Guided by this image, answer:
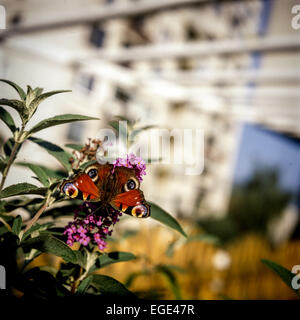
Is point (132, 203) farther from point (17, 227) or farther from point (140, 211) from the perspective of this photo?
point (17, 227)

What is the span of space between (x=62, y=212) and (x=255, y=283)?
3.39 metres

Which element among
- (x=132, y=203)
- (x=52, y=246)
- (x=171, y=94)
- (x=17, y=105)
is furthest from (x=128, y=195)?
(x=171, y=94)

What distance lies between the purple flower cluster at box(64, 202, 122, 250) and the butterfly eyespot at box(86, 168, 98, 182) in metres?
0.05

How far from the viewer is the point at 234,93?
13.9 feet

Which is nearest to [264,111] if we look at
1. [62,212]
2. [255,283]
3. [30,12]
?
[255,283]

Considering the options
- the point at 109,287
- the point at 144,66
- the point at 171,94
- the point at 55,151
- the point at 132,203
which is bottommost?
the point at 109,287

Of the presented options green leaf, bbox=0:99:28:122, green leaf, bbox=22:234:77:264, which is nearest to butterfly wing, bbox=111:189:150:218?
green leaf, bbox=22:234:77:264

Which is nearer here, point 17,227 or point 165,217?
point 17,227

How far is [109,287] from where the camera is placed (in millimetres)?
511

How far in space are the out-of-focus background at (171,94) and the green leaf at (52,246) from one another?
218 millimetres

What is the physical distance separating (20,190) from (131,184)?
0.65 ft

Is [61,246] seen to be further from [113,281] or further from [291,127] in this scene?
[291,127]

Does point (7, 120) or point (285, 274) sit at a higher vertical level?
point (7, 120)

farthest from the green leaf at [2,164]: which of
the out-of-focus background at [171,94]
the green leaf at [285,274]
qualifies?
the green leaf at [285,274]
